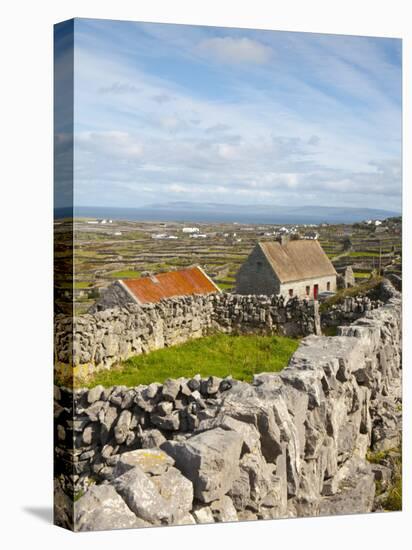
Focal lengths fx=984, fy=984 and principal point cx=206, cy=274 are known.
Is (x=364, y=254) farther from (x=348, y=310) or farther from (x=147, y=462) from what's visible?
(x=147, y=462)

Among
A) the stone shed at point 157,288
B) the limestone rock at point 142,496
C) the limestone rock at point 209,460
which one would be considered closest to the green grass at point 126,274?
the stone shed at point 157,288

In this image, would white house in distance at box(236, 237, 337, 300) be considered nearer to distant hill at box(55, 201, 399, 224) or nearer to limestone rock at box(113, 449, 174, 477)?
distant hill at box(55, 201, 399, 224)

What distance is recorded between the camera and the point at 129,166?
1244 cm

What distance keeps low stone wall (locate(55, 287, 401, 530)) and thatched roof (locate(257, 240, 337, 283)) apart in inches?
38.7

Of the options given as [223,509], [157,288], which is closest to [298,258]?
[157,288]

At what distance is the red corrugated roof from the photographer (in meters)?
14.8

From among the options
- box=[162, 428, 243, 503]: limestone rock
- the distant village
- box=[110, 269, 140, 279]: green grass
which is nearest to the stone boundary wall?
the distant village

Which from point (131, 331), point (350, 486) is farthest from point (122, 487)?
point (131, 331)

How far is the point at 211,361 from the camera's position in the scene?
45.9 ft

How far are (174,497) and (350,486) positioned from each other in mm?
3832

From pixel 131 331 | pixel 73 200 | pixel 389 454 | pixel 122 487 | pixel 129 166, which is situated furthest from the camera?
pixel 131 331

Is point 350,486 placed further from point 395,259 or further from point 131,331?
point 131,331

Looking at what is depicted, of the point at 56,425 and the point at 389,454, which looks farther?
the point at 389,454

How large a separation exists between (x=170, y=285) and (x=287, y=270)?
196 centimetres
